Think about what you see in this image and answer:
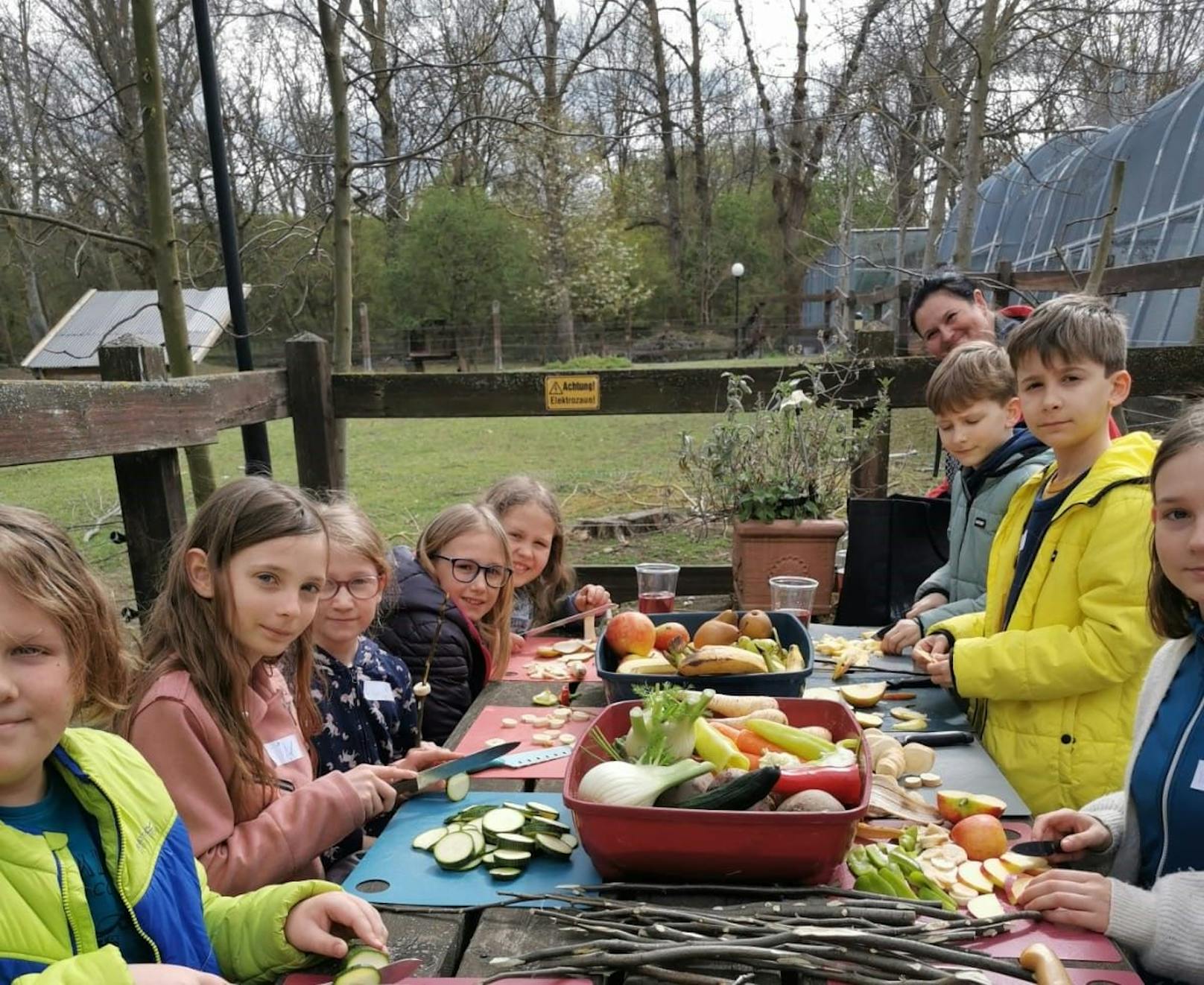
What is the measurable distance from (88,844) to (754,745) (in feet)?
3.12

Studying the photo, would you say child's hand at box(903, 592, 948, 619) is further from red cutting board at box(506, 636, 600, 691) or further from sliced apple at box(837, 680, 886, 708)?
red cutting board at box(506, 636, 600, 691)

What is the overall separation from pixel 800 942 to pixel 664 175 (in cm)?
2960

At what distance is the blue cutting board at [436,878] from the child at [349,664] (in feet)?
2.80

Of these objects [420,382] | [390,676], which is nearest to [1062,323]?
[390,676]

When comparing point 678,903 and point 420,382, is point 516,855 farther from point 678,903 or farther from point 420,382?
point 420,382

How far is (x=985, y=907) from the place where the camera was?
3.97 feet

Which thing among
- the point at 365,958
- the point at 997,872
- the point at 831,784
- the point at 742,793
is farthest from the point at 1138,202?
the point at 365,958

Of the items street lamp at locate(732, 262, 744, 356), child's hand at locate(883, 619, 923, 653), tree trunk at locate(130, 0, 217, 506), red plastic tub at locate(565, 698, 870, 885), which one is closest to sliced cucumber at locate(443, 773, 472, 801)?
red plastic tub at locate(565, 698, 870, 885)

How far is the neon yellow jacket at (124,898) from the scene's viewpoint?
1073 millimetres

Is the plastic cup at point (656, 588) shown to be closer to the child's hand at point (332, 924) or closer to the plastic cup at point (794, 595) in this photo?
the plastic cup at point (794, 595)

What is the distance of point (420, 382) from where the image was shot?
13.0 feet

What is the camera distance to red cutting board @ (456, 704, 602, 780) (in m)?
1.70

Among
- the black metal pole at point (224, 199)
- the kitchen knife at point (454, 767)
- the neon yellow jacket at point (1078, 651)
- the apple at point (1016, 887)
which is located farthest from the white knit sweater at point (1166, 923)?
the black metal pole at point (224, 199)

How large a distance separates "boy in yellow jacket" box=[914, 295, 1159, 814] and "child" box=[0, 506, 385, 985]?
1425mm
